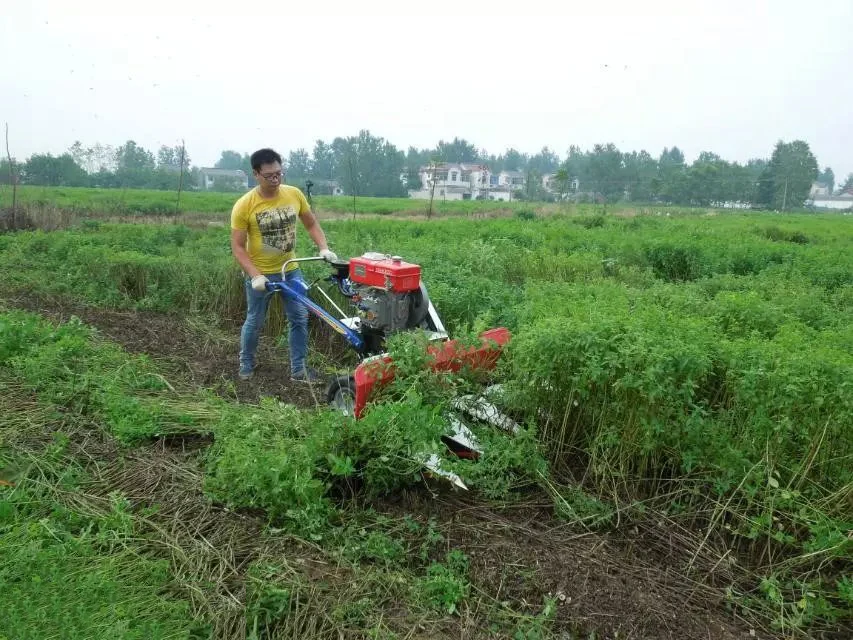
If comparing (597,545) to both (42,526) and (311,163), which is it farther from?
(311,163)

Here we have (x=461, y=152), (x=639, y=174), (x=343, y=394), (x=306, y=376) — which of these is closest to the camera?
(x=343, y=394)

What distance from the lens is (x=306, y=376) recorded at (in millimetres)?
5426

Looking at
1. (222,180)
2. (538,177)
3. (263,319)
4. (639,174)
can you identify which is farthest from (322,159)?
(263,319)

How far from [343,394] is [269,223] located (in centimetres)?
176

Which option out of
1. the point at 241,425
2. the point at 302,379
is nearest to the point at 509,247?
the point at 302,379

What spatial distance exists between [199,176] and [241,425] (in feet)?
222

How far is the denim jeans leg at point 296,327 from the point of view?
17.8ft

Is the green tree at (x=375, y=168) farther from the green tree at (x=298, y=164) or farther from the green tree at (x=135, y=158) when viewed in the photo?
the green tree at (x=135, y=158)

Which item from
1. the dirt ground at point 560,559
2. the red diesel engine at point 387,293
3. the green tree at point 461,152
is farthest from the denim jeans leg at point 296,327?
the green tree at point 461,152

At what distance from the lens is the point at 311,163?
51594mm

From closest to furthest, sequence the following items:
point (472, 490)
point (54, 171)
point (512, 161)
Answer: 1. point (472, 490)
2. point (54, 171)
3. point (512, 161)

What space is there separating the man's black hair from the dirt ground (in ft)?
7.33

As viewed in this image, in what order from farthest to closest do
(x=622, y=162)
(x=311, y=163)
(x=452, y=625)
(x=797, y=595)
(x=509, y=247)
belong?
(x=622, y=162)
(x=311, y=163)
(x=509, y=247)
(x=797, y=595)
(x=452, y=625)

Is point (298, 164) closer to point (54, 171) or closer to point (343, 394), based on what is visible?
point (54, 171)
